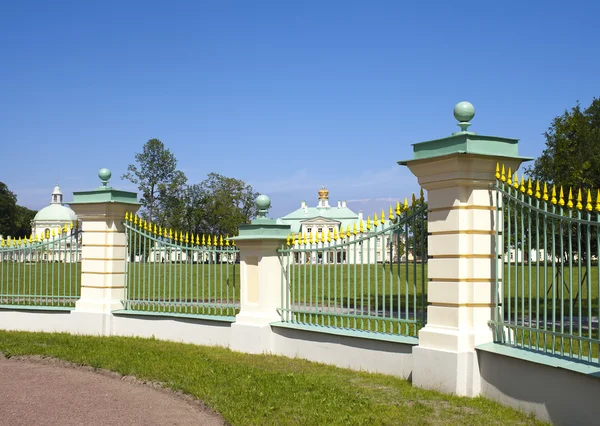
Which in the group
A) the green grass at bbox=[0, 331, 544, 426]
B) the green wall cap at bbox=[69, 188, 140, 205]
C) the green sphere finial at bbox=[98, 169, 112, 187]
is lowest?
the green grass at bbox=[0, 331, 544, 426]

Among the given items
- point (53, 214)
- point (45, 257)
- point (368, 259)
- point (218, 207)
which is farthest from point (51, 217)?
point (368, 259)

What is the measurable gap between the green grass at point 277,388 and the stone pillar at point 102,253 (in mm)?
1464

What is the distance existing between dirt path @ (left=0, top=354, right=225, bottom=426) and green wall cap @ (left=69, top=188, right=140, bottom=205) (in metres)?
3.70

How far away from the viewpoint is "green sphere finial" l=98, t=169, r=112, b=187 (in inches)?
477

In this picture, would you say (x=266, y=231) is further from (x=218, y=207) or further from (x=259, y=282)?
(x=218, y=207)

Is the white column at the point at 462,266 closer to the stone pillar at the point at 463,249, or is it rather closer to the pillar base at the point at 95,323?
the stone pillar at the point at 463,249

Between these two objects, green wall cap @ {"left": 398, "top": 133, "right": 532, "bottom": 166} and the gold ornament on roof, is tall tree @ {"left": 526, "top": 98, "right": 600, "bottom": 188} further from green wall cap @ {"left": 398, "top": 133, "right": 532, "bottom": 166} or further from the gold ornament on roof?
the gold ornament on roof

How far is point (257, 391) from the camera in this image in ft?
23.4

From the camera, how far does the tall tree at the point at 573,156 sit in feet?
45.4

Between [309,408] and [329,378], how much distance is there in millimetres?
1442

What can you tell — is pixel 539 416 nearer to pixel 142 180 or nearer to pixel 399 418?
pixel 399 418

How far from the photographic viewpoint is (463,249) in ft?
22.8

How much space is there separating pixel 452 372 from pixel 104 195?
732cm

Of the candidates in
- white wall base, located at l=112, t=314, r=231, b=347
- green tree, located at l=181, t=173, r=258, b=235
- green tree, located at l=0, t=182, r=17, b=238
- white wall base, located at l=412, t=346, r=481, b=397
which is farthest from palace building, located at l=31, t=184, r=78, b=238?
white wall base, located at l=412, t=346, r=481, b=397
